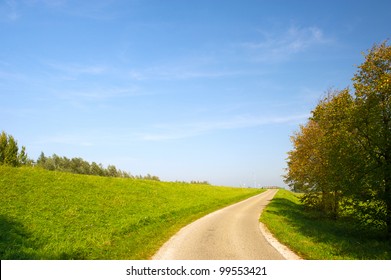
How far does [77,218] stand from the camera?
2225 cm

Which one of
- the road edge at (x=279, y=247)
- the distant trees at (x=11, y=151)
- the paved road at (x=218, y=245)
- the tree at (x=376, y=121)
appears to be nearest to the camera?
the paved road at (x=218, y=245)

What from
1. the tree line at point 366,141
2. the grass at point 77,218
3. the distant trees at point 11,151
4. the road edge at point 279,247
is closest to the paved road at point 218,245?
the road edge at point 279,247

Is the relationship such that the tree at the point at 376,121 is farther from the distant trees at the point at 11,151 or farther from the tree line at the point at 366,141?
the distant trees at the point at 11,151

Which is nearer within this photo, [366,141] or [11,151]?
[366,141]

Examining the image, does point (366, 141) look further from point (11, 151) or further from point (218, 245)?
point (11, 151)

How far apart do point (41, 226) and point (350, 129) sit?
76.2 feet

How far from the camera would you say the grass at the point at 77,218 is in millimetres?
14805

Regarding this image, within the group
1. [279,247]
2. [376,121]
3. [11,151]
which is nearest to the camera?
[279,247]

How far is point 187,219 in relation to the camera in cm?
2720

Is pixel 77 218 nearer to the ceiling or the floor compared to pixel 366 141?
nearer to the floor

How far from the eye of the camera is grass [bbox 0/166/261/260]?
1480cm

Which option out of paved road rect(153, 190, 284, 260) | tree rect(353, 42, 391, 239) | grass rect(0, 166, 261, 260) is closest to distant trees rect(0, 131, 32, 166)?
grass rect(0, 166, 261, 260)

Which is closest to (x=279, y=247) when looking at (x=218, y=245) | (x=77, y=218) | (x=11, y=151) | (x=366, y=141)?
(x=218, y=245)
